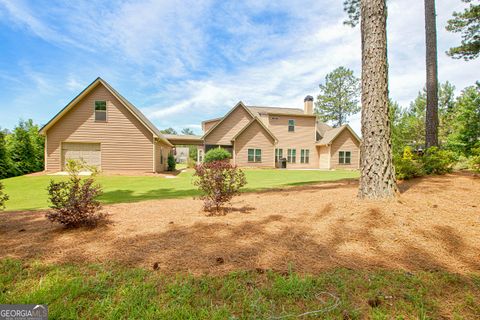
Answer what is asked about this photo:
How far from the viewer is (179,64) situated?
58.2ft

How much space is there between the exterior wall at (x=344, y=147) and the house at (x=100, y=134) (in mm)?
20433

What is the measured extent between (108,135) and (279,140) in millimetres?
18489

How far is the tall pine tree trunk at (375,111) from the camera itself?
4898 millimetres

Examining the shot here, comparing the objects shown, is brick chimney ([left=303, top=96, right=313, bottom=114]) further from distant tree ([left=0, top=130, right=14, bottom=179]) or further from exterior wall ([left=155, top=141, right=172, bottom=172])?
distant tree ([left=0, top=130, right=14, bottom=179])

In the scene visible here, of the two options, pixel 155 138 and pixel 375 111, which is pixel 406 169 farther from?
pixel 155 138

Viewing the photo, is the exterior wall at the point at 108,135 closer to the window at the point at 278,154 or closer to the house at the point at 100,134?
the house at the point at 100,134

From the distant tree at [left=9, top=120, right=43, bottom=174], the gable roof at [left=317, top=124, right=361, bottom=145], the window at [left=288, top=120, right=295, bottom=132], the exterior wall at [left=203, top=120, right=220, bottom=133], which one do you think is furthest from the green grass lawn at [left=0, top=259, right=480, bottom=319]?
the exterior wall at [left=203, top=120, right=220, bottom=133]

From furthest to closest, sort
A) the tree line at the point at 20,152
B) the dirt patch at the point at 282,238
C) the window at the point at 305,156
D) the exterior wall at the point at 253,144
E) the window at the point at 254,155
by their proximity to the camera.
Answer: the window at the point at 305,156, the window at the point at 254,155, the exterior wall at the point at 253,144, the tree line at the point at 20,152, the dirt patch at the point at 282,238

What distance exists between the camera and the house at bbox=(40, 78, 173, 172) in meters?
17.3

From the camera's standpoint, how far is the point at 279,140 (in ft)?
93.2

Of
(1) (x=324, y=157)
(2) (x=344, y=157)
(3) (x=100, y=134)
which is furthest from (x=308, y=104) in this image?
(3) (x=100, y=134)

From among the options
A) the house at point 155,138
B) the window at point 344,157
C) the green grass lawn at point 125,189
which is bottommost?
the green grass lawn at point 125,189

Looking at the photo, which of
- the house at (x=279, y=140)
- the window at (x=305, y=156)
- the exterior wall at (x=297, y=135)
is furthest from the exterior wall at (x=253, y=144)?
the window at (x=305, y=156)

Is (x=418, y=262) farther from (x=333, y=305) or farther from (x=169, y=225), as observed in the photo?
(x=169, y=225)
